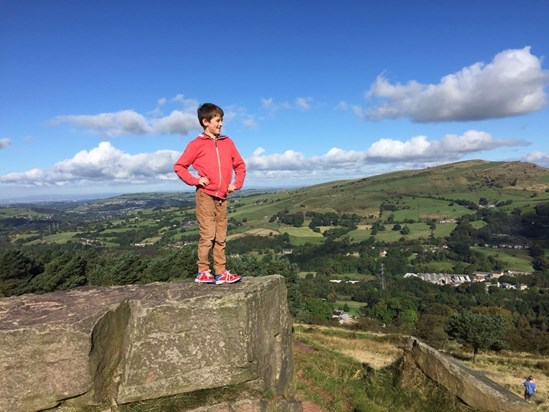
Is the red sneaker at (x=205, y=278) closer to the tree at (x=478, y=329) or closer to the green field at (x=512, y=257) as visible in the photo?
the tree at (x=478, y=329)

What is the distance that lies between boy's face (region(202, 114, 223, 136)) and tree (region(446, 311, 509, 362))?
42606mm

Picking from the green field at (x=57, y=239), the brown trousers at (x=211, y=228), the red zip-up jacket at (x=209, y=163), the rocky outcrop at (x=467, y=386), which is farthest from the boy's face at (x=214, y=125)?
the green field at (x=57, y=239)

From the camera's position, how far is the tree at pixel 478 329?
40.2m

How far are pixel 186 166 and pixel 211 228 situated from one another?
54.9 inches

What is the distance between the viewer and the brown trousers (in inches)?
306

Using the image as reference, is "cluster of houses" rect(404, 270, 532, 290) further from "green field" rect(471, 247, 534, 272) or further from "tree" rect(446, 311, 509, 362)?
"tree" rect(446, 311, 509, 362)

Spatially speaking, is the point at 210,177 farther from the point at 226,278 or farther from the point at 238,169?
the point at 226,278

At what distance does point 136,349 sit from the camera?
5.90 meters

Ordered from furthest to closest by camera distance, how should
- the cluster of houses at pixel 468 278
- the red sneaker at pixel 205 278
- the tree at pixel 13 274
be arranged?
the cluster of houses at pixel 468 278 < the tree at pixel 13 274 < the red sneaker at pixel 205 278

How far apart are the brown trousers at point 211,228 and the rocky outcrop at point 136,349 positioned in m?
1.03

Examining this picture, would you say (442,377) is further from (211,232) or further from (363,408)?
(211,232)

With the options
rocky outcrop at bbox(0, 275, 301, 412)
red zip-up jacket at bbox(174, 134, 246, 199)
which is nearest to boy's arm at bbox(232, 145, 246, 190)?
red zip-up jacket at bbox(174, 134, 246, 199)

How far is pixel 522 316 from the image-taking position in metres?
91.4

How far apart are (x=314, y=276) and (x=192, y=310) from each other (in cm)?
12778
